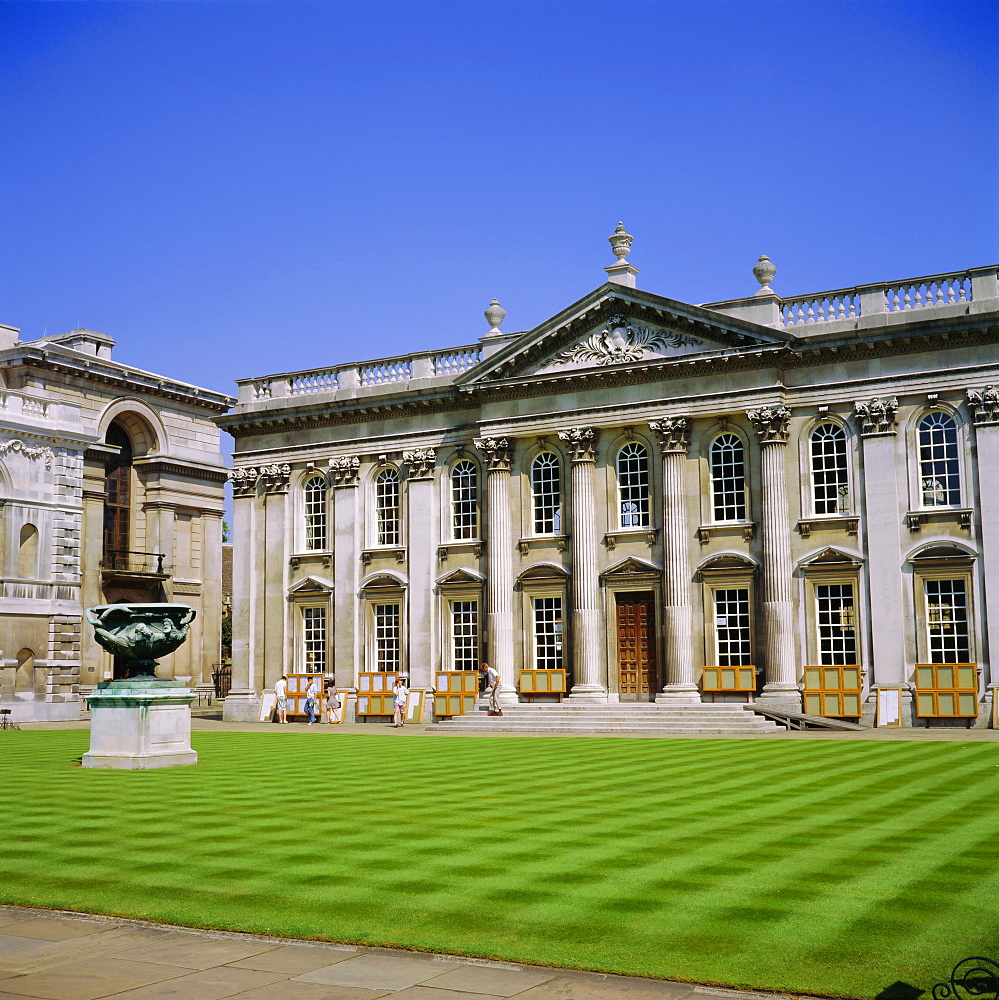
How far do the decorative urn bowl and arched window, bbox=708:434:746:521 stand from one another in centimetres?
1958

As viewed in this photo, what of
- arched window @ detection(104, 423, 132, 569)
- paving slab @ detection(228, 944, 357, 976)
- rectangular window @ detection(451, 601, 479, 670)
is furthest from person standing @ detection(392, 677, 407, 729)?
paving slab @ detection(228, 944, 357, 976)

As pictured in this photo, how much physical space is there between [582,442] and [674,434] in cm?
315

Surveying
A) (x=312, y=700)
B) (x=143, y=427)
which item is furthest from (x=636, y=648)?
(x=143, y=427)

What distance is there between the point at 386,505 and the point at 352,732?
1072cm

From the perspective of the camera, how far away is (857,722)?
3262 cm

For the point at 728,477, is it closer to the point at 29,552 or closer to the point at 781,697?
the point at 781,697

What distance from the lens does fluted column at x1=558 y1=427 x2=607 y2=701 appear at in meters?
37.1

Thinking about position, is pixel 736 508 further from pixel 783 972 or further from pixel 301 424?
pixel 783 972

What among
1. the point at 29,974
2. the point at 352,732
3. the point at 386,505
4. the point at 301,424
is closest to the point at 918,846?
the point at 29,974

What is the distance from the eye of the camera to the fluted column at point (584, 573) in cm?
3709

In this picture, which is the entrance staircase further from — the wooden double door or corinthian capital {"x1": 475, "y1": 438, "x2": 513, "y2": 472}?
corinthian capital {"x1": 475, "y1": 438, "x2": 513, "y2": 472}

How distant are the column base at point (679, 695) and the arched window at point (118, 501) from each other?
Result: 2552 centimetres

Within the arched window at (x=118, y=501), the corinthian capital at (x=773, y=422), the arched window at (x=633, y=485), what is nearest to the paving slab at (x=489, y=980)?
the corinthian capital at (x=773, y=422)

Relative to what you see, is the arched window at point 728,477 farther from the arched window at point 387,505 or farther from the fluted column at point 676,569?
the arched window at point 387,505
